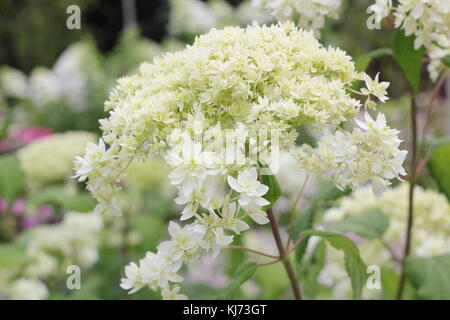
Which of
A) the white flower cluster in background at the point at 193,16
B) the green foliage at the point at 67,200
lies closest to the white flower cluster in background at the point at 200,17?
the white flower cluster in background at the point at 193,16

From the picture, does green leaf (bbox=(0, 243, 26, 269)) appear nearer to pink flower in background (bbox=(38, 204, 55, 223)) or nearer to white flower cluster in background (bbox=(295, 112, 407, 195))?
pink flower in background (bbox=(38, 204, 55, 223))

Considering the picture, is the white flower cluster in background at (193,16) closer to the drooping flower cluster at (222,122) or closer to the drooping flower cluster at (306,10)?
the drooping flower cluster at (306,10)

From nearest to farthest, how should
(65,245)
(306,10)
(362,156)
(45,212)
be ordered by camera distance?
(362,156) < (306,10) < (65,245) < (45,212)

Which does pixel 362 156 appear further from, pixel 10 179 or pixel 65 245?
pixel 65 245

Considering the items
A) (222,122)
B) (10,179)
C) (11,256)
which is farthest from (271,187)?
(10,179)

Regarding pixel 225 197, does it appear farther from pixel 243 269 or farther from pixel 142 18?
pixel 142 18

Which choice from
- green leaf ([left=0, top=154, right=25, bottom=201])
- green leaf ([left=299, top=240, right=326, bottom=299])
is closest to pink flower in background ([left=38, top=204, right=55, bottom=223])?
green leaf ([left=0, top=154, right=25, bottom=201])
